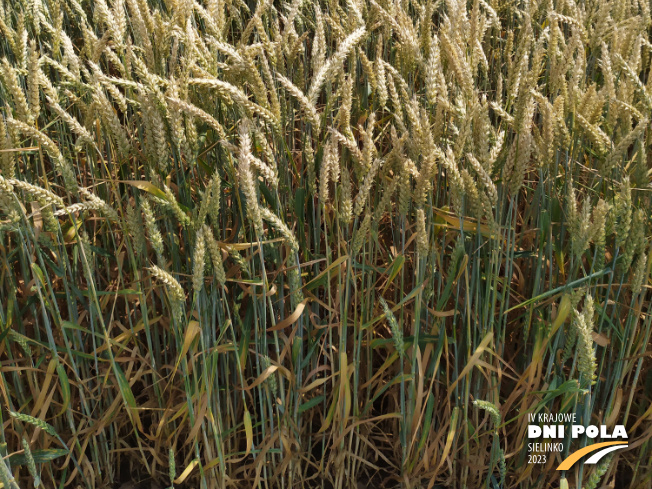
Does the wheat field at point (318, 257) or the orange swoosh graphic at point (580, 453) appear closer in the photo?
the wheat field at point (318, 257)

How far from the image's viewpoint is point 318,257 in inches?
57.6

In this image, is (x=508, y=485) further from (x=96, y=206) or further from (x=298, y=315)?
(x=96, y=206)

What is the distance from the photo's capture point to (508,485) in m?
1.59

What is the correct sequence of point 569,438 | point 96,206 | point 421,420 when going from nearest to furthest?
point 96,206, point 569,438, point 421,420

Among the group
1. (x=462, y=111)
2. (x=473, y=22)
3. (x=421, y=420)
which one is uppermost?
(x=473, y=22)

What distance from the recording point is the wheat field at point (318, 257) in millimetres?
1203

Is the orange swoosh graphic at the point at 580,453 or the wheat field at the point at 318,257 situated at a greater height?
the wheat field at the point at 318,257

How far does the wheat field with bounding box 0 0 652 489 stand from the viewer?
1203 mm

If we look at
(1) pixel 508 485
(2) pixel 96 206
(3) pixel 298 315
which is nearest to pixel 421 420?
→ (1) pixel 508 485

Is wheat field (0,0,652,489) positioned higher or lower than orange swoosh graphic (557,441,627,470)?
higher

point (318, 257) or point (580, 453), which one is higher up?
point (318, 257)

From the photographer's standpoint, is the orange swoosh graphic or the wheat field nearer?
the wheat field

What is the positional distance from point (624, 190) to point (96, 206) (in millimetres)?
998

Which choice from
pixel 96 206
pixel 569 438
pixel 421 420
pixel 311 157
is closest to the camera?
pixel 96 206
